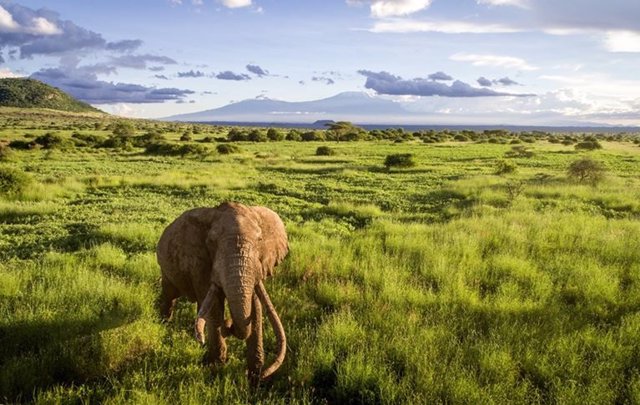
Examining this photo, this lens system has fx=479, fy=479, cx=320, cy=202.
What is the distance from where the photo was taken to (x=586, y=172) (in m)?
25.7

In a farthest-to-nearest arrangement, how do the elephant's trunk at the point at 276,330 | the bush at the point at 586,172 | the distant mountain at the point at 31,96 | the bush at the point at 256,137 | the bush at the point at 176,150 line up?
the distant mountain at the point at 31,96 → the bush at the point at 256,137 → the bush at the point at 176,150 → the bush at the point at 586,172 → the elephant's trunk at the point at 276,330

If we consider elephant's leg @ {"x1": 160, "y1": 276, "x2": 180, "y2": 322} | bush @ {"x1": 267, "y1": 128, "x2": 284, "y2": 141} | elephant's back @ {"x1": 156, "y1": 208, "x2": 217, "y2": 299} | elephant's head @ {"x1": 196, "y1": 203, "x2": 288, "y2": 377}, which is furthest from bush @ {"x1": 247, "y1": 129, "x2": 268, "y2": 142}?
elephant's head @ {"x1": 196, "y1": 203, "x2": 288, "y2": 377}

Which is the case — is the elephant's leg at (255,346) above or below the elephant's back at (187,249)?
below

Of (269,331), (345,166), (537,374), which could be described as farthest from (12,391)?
(345,166)

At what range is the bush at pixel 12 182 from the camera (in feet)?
59.9

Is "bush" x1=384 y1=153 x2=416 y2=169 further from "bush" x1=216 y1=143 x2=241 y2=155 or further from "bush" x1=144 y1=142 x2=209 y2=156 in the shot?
"bush" x1=144 y1=142 x2=209 y2=156

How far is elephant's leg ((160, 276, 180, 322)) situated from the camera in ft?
20.5

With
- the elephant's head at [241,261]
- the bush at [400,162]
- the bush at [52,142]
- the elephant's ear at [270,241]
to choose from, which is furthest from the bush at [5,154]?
the elephant's head at [241,261]

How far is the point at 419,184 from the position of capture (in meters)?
25.2

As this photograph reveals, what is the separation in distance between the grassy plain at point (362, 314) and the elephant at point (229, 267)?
44 cm

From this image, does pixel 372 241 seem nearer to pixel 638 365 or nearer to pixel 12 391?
pixel 638 365

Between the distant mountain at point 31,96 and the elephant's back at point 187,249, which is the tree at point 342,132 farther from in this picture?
the distant mountain at point 31,96

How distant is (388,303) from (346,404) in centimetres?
237

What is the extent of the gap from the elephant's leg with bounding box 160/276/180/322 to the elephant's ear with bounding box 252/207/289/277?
1714mm
